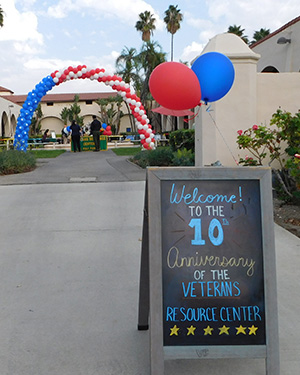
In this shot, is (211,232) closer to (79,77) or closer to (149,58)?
(79,77)

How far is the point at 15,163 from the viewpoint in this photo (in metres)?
13.1

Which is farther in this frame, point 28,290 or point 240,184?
point 28,290

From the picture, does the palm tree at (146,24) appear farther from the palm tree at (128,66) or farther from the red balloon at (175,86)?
the red balloon at (175,86)

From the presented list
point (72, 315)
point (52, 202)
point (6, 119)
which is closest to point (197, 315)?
point (72, 315)

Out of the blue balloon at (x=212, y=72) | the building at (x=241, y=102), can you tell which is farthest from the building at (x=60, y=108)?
the blue balloon at (x=212, y=72)

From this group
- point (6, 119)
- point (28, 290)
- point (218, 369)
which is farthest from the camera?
point (6, 119)

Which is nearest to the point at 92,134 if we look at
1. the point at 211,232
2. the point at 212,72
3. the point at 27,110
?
the point at 27,110

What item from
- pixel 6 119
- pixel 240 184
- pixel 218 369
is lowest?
pixel 218 369

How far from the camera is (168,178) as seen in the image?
9.16 feet

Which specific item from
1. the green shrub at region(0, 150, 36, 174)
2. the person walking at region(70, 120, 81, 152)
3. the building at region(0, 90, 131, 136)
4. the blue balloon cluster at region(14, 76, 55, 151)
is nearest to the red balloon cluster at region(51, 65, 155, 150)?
the blue balloon cluster at region(14, 76, 55, 151)

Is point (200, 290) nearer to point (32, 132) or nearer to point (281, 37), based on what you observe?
point (281, 37)

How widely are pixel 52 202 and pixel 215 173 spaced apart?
603 centimetres

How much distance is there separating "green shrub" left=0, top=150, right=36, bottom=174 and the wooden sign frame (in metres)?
10.8

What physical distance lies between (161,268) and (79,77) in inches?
734
